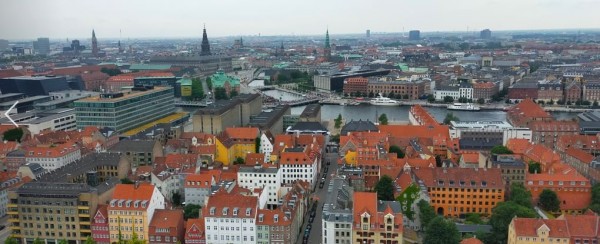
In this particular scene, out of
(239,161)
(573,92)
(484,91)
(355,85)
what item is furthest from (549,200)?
(355,85)

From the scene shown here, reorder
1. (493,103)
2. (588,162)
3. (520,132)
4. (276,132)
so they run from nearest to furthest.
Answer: (588,162), (520,132), (276,132), (493,103)

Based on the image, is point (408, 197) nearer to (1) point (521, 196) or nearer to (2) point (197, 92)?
(1) point (521, 196)

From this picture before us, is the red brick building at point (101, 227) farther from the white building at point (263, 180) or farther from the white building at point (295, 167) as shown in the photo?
the white building at point (295, 167)

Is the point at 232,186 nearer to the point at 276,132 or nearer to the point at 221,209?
the point at 221,209

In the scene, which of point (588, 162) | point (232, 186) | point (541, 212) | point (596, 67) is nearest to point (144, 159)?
point (232, 186)

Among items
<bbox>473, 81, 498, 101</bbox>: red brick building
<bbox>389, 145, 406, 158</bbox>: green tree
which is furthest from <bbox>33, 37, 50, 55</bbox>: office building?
<bbox>389, 145, 406, 158</bbox>: green tree

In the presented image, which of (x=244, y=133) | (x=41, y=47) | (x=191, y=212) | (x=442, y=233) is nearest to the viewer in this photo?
(x=442, y=233)
